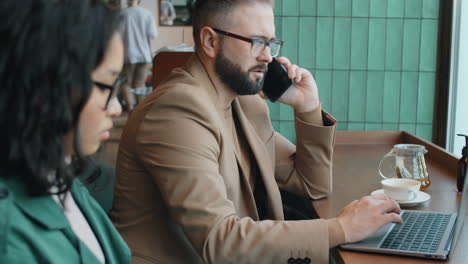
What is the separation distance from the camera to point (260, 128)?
201cm

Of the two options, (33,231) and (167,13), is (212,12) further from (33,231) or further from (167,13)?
(167,13)

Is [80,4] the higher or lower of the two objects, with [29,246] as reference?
higher

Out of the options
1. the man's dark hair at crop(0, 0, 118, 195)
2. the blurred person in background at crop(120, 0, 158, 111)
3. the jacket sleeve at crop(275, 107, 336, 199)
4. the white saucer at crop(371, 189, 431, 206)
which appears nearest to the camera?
the man's dark hair at crop(0, 0, 118, 195)

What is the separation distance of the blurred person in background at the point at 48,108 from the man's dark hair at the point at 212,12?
0.84 m

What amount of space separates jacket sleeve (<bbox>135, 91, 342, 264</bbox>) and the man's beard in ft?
1.15

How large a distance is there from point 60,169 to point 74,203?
22 centimetres

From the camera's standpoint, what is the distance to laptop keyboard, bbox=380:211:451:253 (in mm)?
1275

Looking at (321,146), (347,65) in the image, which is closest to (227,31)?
(321,146)

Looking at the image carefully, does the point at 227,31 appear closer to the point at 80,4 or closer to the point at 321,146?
the point at 321,146

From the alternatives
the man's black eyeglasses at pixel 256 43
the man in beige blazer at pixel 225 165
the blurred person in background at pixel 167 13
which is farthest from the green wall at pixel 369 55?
the blurred person in background at pixel 167 13

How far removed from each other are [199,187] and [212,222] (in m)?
0.09

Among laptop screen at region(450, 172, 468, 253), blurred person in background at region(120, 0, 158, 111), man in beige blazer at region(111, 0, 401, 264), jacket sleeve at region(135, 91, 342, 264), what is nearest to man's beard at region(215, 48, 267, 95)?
man in beige blazer at region(111, 0, 401, 264)

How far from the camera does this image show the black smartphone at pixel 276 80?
200cm

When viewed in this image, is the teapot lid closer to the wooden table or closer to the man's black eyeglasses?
the wooden table
